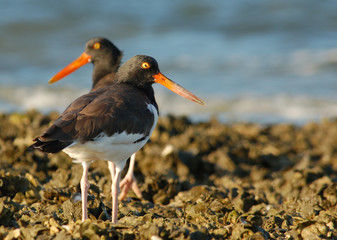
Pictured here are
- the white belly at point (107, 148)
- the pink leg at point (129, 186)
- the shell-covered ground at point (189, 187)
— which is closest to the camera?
the shell-covered ground at point (189, 187)

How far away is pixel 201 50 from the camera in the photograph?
51.9ft

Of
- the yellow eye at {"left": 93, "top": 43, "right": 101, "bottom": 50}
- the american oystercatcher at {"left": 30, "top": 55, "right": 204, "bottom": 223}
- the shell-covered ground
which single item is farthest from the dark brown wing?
the yellow eye at {"left": 93, "top": 43, "right": 101, "bottom": 50}

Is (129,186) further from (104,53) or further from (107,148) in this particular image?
(104,53)

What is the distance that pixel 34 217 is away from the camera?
3.46 m

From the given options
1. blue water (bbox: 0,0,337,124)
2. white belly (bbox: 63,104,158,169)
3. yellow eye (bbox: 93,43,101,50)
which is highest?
yellow eye (bbox: 93,43,101,50)

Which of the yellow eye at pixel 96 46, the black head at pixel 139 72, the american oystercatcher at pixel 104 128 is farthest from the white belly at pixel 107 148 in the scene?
the yellow eye at pixel 96 46

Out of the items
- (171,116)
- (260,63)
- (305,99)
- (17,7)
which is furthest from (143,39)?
(171,116)

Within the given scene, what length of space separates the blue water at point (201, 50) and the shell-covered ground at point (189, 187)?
3.49m

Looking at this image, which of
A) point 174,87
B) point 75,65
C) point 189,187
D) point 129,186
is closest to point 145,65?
point 174,87

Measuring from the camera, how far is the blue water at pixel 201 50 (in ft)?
38.4

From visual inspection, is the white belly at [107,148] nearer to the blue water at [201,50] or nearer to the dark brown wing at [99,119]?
the dark brown wing at [99,119]

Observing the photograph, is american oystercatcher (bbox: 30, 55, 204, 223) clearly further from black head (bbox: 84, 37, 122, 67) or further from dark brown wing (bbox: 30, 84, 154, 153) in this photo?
black head (bbox: 84, 37, 122, 67)

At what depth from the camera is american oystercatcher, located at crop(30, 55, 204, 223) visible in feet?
10.9

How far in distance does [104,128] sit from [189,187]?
69.9 inches
